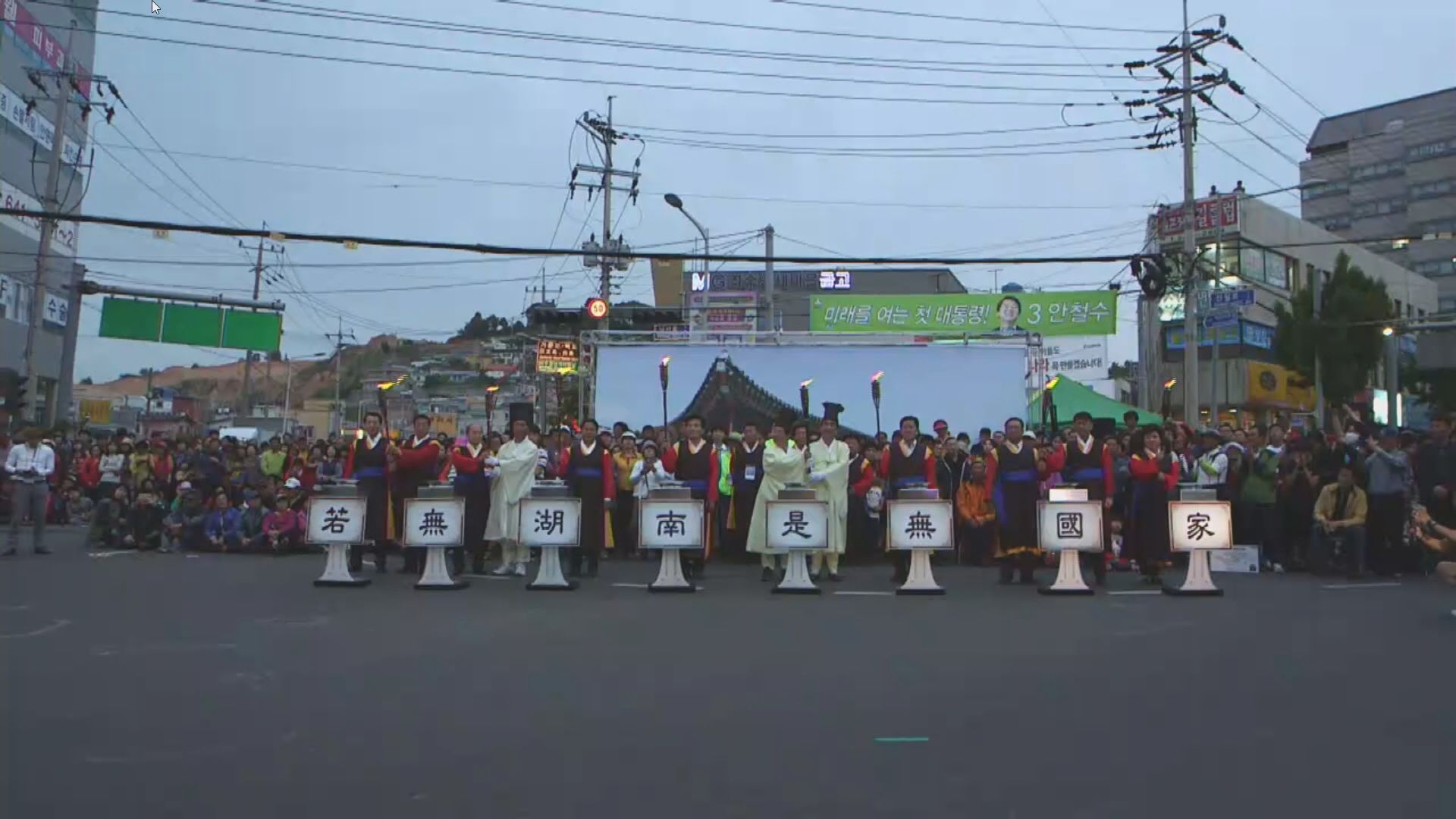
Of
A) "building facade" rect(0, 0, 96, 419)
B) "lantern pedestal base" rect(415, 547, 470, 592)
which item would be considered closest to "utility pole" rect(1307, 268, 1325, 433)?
"lantern pedestal base" rect(415, 547, 470, 592)

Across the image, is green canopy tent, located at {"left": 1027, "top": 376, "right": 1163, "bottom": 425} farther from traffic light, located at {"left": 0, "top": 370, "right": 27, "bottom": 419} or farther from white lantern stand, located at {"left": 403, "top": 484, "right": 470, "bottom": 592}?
traffic light, located at {"left": 0, "top": 370, "right": 27, "bottom": 419}

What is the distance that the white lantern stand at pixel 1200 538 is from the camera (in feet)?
36.3

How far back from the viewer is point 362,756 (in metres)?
5.06

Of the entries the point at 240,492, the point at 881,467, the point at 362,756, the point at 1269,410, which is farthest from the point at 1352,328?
the point at 362,756

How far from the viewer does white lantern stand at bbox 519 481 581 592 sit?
1170cm

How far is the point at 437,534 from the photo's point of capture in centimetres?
1176

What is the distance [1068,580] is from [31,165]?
1263 inches

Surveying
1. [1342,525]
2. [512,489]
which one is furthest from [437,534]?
[1342,525]

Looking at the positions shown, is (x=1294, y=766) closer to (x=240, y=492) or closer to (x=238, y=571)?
(x=238, y=571)

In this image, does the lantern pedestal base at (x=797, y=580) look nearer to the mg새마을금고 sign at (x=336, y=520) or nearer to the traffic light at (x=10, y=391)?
the mg새마을금고 sign at (x=336, y=520)

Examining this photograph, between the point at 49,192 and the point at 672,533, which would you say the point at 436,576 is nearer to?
the point at 672,533

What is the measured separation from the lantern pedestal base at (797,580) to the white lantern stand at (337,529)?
14.2ft

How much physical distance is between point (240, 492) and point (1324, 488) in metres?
14.7

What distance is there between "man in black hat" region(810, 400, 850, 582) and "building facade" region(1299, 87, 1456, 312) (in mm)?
53666
